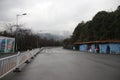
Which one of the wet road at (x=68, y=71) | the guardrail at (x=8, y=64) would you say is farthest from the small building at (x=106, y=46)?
the guardrail at (x=8, y=64)

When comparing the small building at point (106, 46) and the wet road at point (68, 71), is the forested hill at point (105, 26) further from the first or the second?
the wet road at point (68, 71)

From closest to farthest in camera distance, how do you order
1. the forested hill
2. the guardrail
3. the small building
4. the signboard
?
the guardrail < the signboard < the small building < the forested hill


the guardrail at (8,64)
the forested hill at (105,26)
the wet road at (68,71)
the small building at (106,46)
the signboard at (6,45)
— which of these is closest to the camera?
the guardrail at (8,64)

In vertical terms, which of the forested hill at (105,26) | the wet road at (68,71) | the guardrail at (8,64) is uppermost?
the forested hill at (105,26)

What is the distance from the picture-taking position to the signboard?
134 feet

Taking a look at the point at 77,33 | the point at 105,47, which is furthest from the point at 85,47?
the point at 77,33

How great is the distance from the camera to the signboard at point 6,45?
4088cm

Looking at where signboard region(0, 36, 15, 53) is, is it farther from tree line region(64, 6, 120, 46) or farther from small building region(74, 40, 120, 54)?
tree line region(64, 6, 120, 46)

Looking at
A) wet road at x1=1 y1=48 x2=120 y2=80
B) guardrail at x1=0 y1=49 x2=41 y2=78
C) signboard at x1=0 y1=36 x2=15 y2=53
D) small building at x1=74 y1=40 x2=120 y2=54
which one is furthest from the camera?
small building at x1=74 y1=40 x2=120 y2=54

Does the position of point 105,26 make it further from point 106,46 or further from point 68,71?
point 68,71

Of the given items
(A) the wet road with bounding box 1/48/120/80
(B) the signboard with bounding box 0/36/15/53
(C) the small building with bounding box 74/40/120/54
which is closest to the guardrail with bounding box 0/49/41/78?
(A) the wet road with bounding box 1/48/120/80

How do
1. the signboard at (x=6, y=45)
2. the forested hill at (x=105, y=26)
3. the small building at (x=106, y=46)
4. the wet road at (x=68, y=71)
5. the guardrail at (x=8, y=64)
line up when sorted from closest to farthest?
the guardrail at (x=8, y=64), the wet road at (x=68, y=71), the signboard at (x=6, y=45), the small building at (x=106, y=46), the forested hill at (x=105, y=26)

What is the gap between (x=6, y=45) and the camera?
42.2m

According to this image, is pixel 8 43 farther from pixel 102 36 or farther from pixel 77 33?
pixel 77 33
